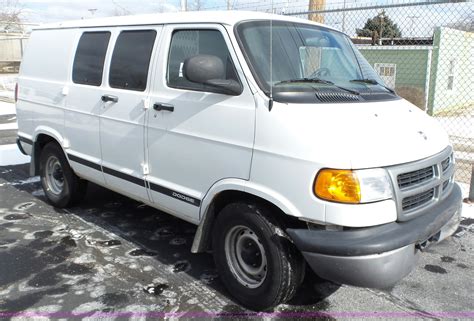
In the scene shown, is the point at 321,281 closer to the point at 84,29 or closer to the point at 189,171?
the point at 189,171

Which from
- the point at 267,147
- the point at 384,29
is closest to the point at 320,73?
the point at 267,147

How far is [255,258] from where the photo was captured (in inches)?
139

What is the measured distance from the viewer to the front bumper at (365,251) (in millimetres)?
2873

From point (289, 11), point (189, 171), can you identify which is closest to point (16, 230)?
point (189, 171)

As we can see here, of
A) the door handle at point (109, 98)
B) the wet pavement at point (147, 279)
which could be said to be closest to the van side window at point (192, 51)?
the door handle at point (109, 98)

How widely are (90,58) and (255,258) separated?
9.07ft

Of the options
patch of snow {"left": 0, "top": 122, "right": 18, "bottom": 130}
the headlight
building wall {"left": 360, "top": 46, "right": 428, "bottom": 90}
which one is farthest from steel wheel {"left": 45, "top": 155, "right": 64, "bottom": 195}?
building wall {"left": 360, "top": 46, "right": 428, "bottom": 90}

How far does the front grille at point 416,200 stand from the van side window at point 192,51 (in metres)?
1.42

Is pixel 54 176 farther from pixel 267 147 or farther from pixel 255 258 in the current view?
pixel 267 147

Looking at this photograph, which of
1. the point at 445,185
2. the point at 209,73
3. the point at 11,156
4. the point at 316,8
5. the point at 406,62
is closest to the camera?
the point at 209,73

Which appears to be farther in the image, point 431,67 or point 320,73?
point 431,67

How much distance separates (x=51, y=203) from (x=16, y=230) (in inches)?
32.7

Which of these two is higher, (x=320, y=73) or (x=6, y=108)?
(x=320, y=73)

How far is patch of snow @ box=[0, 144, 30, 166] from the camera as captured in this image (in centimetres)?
811
